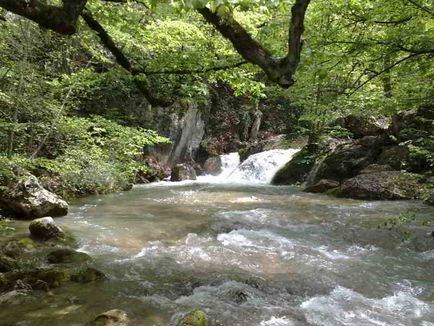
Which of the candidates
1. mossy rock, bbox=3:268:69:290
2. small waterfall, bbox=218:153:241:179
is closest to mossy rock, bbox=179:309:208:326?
mossy rock, bbox=3:268:69:290

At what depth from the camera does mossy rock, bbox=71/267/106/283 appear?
5.75 m

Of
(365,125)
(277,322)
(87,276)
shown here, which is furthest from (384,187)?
(87,276)

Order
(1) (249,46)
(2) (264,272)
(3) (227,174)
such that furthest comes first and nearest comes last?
(3) (227,174)
(2) (264,272)
(1) (249,46)

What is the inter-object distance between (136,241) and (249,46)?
5.49m

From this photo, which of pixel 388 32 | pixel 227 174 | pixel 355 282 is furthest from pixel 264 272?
pixel 227 174

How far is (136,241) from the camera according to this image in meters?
8.05

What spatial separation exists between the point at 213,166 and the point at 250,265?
16.1 m

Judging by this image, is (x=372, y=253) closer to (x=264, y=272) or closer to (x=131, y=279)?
(x=264, y=272)

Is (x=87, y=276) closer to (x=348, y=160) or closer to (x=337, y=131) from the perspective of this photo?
(x=348, y=160)

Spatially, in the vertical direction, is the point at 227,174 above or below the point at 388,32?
below

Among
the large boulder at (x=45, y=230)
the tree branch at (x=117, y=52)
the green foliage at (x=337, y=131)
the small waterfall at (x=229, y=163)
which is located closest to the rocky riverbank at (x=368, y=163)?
the green foliage at (x=337, y=131)

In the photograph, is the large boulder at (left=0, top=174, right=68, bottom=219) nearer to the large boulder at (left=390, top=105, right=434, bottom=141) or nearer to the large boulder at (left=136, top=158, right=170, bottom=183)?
the large boulder at (left=136, top=158, right=170, bottom=183)

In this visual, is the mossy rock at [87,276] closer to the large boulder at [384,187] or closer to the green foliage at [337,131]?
the large boulder at [384,187]

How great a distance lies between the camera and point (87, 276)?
5805 mm
